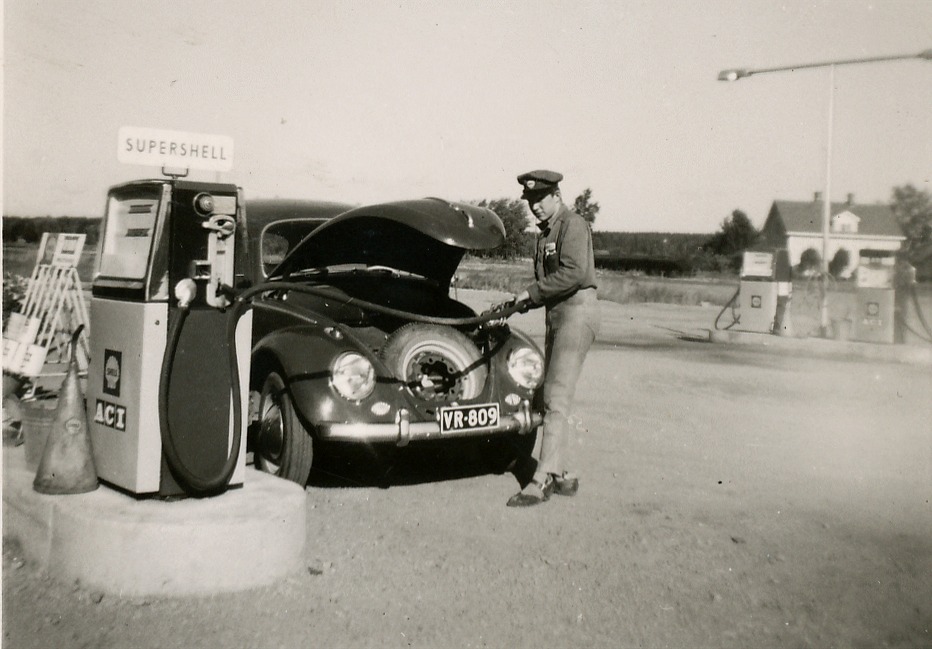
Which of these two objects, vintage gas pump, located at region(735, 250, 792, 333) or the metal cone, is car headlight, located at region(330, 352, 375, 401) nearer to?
the metal cone

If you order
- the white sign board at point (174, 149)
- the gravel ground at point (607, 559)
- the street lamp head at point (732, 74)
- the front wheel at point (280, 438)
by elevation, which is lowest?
the gravel ground at point (607, 559)

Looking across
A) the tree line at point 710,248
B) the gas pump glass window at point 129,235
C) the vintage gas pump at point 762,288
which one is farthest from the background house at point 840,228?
the gas pump glass window at point 129,235

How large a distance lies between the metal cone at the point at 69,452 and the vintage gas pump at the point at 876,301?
14529 millimetres

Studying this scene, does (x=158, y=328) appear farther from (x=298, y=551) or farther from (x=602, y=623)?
(x=602, y=623)

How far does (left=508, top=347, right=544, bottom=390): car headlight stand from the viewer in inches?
221

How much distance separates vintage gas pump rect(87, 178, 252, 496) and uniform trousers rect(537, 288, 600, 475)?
194 cm

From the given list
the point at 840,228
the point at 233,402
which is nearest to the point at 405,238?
the point at 233,402

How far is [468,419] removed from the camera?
A: 5.14 m

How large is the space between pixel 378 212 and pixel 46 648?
3.21 metres

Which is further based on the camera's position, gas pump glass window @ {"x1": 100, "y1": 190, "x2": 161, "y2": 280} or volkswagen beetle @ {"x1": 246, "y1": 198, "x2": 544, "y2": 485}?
volkswagen beetle @ {"x1": 246, "y1": 198, "x2": 544, "y2": 485}

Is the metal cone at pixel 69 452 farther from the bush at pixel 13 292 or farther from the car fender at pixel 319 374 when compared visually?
the bush at pixel 13 292

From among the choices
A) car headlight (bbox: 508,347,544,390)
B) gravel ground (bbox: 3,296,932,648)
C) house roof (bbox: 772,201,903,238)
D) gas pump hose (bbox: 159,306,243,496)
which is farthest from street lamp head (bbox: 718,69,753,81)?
house roof (bbox: 772,201,903,238)

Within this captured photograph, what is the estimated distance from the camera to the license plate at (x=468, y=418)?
5059 millimetres

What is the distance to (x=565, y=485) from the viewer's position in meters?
5.40
